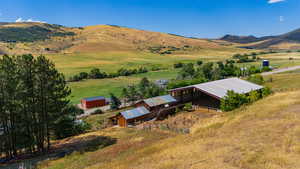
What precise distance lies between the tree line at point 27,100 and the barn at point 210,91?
19.2 meters

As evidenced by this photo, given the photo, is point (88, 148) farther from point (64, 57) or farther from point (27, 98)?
point (64, 57)

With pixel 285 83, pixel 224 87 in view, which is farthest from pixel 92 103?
pixel 285 83

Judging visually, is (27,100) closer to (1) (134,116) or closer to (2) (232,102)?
(1) (134,116)

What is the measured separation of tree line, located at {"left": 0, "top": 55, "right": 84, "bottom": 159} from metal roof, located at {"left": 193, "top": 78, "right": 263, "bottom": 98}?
2065 centimetres

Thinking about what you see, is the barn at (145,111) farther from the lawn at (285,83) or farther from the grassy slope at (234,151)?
the lawn at (285,83)

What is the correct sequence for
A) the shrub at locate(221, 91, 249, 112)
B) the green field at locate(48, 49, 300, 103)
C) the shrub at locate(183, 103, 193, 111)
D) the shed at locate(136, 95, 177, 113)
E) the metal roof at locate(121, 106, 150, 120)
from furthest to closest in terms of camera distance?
the green field at locate(48, 49, 300, 103) < the shed at locate(136, 95, 177, 113) < the shrub at locate(183, 103, 193, 111) < the metal roof at locate(121, 106, 150, 120) < the shrub at locate(221, 91, 249, 112)

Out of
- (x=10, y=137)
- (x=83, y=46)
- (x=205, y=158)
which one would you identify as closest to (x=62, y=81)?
(x=10, y=137)

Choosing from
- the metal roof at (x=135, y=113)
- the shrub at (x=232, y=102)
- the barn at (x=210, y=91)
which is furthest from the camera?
the barn at (x=210, y=91)

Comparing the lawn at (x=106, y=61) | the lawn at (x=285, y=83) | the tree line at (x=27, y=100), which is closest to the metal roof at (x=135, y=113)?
the tree line at (x=27, y=100)

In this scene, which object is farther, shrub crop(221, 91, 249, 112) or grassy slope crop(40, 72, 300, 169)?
shrub crop(221, 91, 249, 112)

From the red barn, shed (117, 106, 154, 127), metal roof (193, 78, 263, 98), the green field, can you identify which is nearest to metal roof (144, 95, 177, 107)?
shed (117, 106, 154, 127)

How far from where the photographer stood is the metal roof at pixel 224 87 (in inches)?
1186

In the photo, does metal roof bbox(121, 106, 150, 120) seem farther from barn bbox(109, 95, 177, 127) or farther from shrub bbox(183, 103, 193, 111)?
shrub bbox(183, 103, 193, 111)

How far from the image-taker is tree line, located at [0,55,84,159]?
68.3ft
